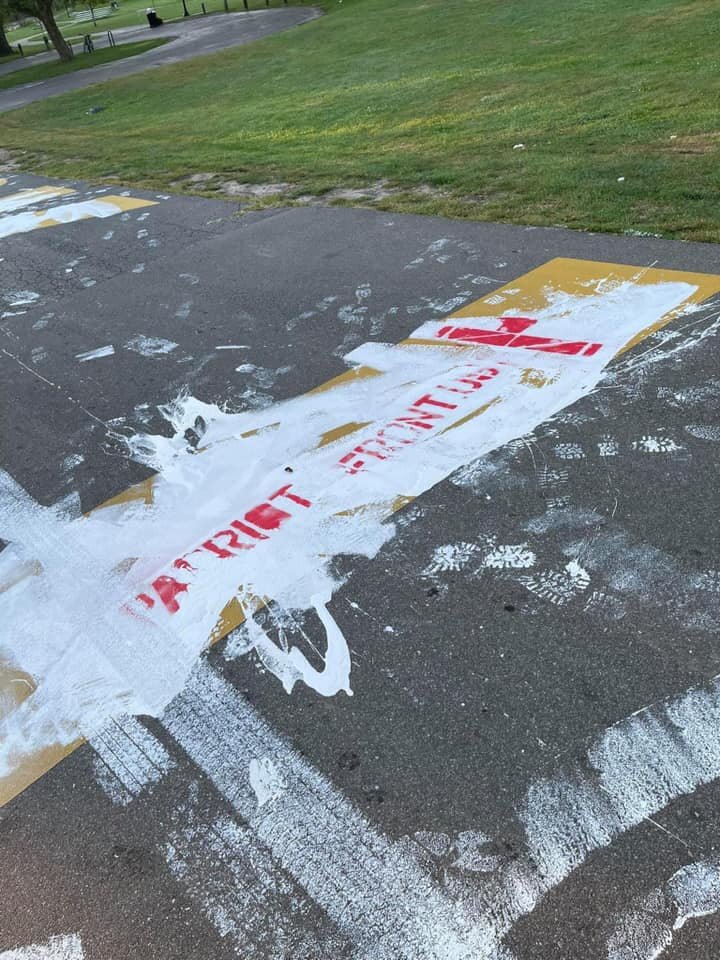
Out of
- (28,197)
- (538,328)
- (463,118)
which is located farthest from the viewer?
(28,197)

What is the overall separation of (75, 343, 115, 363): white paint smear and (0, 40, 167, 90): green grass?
29.3 metres

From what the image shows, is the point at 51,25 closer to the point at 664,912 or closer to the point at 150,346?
the point at 150,346

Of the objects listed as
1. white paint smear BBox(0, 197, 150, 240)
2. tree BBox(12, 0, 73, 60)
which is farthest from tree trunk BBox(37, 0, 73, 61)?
white paint smear BBox(0, 197, 150, 240)

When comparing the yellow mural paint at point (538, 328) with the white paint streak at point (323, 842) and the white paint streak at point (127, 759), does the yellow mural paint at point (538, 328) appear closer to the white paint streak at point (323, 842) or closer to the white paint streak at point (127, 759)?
the white paint streak at point (323, 842)

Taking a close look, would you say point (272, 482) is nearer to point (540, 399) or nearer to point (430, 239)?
point (540, 399)

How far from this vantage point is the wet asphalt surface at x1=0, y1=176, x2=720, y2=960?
215 cm

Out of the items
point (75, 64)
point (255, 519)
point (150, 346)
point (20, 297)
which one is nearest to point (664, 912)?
point (255, 519)

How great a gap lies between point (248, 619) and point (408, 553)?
74cm

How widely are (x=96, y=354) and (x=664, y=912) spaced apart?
5.33 metres

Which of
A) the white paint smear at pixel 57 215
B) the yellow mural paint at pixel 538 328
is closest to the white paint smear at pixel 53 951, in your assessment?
the yellow mural paint at pixel 538 328

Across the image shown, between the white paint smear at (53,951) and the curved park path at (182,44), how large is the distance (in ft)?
87.5

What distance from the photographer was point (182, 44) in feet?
96.5

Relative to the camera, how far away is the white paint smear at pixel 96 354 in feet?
19.2

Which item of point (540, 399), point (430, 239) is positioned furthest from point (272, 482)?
point (430, 239)
